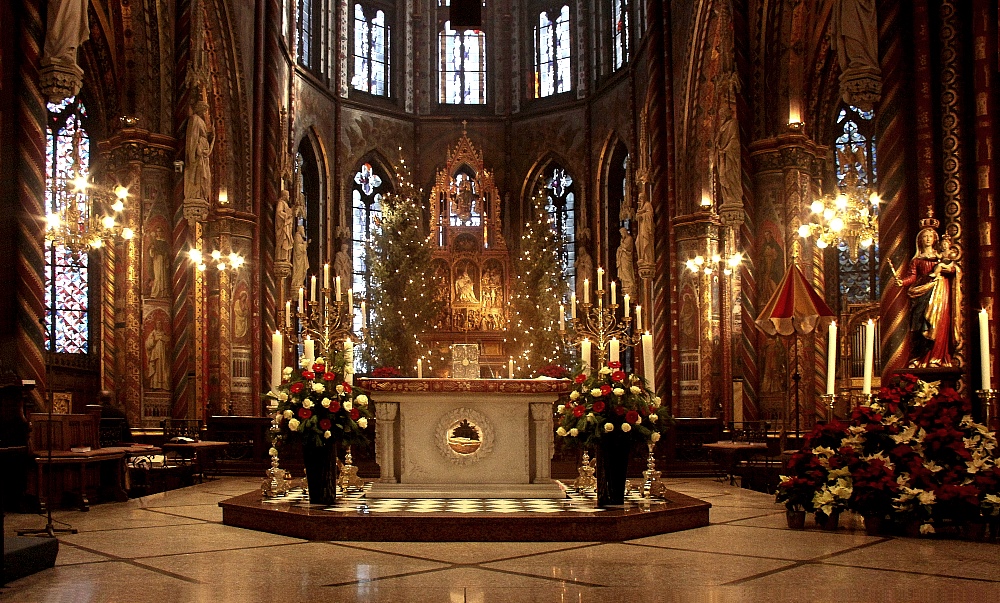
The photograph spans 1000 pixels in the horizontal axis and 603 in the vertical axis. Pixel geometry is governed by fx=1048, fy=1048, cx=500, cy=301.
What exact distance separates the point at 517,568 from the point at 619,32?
26.7 metres

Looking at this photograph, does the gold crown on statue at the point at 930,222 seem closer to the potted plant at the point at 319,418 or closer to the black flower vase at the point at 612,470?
the black flower vase at the point at 612,470

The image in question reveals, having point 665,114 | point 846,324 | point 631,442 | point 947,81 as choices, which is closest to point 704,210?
point 665,114

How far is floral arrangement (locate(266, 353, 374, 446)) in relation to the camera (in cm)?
923

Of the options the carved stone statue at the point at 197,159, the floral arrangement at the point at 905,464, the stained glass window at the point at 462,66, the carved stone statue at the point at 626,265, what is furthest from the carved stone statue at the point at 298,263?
the floral arrangement at the point at 905,464

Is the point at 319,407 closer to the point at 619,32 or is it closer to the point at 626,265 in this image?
the point at 626,265

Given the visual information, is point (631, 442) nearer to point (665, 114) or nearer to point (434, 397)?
point (434, 397)

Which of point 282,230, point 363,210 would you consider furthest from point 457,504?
point 363,210

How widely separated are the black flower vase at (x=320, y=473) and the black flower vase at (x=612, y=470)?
2415 millimetres

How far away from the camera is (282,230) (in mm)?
24094

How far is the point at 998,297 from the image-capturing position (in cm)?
1110

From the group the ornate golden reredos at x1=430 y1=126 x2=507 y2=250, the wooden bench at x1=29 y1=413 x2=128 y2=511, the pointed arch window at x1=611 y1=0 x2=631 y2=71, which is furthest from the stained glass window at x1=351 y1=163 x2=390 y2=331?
the wooden bench at x1=29 y1=413 x2=128 y2=511

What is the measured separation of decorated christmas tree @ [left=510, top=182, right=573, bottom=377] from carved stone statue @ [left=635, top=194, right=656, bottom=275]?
5.22m

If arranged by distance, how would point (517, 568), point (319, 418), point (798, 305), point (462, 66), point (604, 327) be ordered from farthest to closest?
1. point (462, 66)
2. point (604, 327)
3. point (798, 305)
4. point (319, 418)
5. point (517, 568)

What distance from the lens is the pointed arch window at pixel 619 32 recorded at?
30745 millimetres
